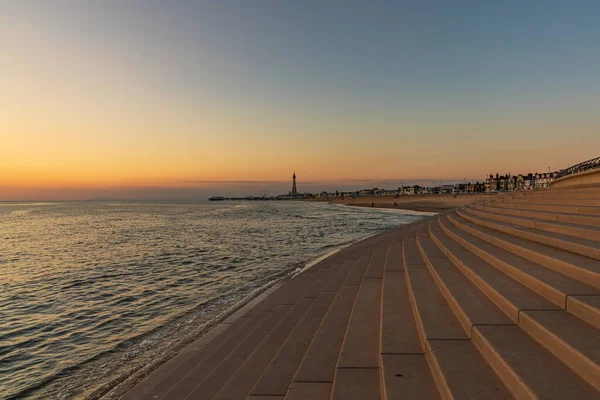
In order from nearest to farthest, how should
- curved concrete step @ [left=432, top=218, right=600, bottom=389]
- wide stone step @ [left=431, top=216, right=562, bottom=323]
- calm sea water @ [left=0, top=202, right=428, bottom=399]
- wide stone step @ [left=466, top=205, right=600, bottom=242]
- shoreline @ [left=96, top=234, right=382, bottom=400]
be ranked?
curved concrete step @ [left=432, top=218, right=600, bottom=389] → wide stone step @ [left=431, top=216, right=562, bottom=323] → shoreline @ [left=96, top=234, right=382, bottom=400] → wide stone step @ [left=466, top=205, right=600, bottom=242] → calm sea water @ [left=0, top=202, right=428, bottom=399]

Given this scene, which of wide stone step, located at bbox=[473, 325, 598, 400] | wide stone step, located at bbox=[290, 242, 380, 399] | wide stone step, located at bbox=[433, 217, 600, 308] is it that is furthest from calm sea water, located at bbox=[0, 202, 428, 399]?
wide stone step, located at bbox=[433, 217, 600, 308]

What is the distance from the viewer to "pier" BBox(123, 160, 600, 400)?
3.03m

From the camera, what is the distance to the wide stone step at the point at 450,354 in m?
2.93

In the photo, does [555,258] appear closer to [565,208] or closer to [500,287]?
[500,287]

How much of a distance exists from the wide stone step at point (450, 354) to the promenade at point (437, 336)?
13 millimetres

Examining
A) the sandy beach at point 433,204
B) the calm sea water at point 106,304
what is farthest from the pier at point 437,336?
the sandy beach at point 433,204

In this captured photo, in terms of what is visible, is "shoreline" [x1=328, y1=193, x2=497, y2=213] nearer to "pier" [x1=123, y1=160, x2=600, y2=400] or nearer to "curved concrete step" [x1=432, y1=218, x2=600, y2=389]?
"pier" [x1=123, y1=160, x2=600, y2=400]

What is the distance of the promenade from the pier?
0.05ft

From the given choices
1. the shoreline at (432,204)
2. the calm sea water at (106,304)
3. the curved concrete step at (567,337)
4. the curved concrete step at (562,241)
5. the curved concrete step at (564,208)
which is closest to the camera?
the curved concrete step at (567,337)

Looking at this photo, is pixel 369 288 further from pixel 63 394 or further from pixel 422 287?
pixel 63 394

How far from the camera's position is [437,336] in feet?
12.9

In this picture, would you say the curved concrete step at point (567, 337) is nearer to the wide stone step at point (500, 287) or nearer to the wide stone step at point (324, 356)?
the wide stone step at point (500, 287)

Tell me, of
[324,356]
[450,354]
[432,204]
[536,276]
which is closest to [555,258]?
[536,276]

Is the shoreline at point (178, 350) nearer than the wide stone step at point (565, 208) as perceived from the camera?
Yes
